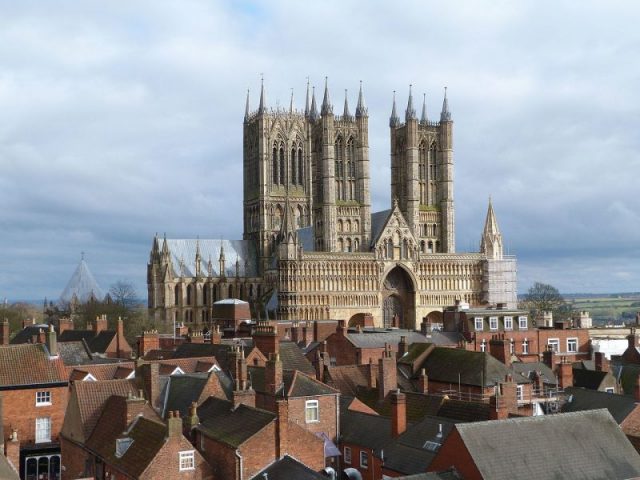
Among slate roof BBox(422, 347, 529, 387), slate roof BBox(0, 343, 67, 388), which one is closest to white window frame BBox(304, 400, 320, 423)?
slate roof BBox(422, 347, 529, 387)

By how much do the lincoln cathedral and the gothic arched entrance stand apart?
0.61ft

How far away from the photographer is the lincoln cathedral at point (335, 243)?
123750 millimetres

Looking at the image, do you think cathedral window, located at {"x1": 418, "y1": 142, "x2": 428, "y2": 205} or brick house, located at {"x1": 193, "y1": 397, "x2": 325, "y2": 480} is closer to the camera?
brick house, located at {"x1": 193, "y1": 397, "x2": 325, "y2": 480}

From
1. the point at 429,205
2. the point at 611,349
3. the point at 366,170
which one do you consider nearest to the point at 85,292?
the point at 366,170

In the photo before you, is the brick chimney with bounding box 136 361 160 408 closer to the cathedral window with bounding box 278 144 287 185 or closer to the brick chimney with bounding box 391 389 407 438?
the brick chimney with bounding box 391 389 407 438

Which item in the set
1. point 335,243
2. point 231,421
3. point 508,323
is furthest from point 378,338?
point 335,243

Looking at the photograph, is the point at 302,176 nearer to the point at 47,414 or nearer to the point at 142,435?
the point at 47,414

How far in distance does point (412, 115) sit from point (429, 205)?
47.7 ft

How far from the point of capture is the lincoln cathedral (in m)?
124

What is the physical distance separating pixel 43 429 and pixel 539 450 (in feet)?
83.2

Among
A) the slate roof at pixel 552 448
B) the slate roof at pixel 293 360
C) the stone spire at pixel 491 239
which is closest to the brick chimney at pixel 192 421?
the slate roof at pixel 552 448

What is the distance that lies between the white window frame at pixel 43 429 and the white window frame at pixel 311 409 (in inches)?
563

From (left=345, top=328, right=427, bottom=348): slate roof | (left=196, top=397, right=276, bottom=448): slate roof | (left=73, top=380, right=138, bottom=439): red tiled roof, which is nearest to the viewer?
(left=196, top=397, right=276, bottom=448): slate roof

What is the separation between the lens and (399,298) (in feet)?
430
